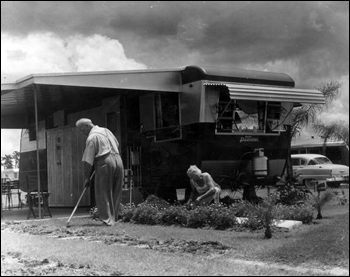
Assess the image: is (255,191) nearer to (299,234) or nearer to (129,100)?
(129,100)

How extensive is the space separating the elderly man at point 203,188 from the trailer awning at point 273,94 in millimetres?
1662

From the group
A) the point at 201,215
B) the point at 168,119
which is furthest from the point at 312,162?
the point at 201,215

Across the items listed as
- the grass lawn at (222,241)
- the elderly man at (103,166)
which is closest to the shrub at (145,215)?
the grass lawn at (222,241)

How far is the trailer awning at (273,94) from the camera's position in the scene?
997 cm

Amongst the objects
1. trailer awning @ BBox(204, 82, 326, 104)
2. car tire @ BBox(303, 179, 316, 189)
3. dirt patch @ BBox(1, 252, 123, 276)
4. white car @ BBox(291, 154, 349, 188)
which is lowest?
dirt patch @ BBox(1, 252, 123, 276)

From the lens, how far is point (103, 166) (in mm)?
7516

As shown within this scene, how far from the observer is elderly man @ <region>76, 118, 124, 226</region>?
7.46 meters

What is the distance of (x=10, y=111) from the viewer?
350 inches

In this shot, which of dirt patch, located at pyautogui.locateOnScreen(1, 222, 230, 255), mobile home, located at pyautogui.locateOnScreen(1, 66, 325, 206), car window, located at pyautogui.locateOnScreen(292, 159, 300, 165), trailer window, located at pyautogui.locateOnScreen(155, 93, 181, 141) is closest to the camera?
dirt patch, located at pyautogui.locateOnScreen(1, 222, 230, 255)

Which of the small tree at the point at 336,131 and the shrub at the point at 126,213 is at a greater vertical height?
the small tree at the point at 336,131

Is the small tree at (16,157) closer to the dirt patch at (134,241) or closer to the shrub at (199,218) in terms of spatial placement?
the dirt patch at (134,241)

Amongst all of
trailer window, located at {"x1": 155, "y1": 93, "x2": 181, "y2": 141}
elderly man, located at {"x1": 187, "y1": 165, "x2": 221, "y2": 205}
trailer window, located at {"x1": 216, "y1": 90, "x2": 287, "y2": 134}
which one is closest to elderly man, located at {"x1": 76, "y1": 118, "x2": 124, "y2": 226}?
elderly man, located at {"x1": 187, "y1": 165, "x2": 221, "y2": 205}

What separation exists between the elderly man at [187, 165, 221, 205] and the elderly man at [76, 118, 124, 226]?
2.04 meters

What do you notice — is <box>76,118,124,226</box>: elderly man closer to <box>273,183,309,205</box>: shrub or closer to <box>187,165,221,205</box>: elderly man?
<box>187,165,221,205</box>: elderly man
